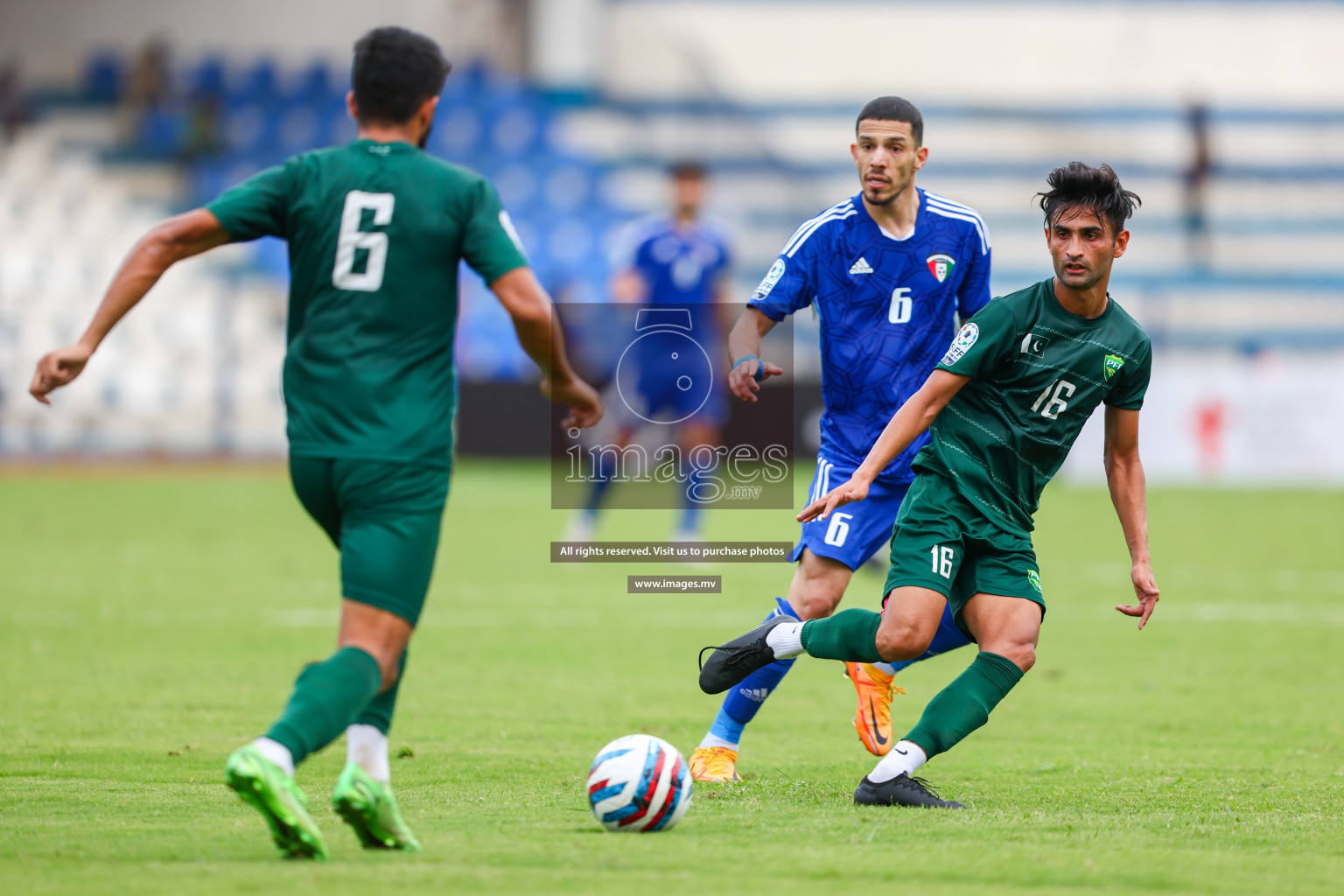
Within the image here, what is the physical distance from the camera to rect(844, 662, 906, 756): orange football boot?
219 inches

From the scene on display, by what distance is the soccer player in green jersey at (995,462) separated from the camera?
4.68 meters

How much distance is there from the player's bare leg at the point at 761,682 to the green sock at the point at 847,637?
0.32 m

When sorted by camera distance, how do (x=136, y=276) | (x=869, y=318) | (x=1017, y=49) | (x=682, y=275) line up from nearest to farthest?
(x=136, y=276)
(x=869, y=318)
(x=682, y=275)
(x=1017, y=49)

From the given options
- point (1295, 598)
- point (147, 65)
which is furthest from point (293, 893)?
point (147, 65)

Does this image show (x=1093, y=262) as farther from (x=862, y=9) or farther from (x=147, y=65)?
(x=862, y=9)

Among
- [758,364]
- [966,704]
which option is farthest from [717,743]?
[758,364]

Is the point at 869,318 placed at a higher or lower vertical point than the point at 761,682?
higher

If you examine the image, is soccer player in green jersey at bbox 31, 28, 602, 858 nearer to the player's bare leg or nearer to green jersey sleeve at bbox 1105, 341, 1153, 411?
the player's bare leg

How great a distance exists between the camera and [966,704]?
15.5 feet

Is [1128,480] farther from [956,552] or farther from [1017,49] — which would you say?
[1017,49]

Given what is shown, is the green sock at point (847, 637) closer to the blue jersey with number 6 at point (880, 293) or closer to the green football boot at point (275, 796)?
the blue jersey with number 6 at point (880, 293)

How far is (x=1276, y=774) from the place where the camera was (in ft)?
17.7

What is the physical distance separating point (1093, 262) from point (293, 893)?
9.27 feet

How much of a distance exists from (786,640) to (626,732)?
4.32 feet
